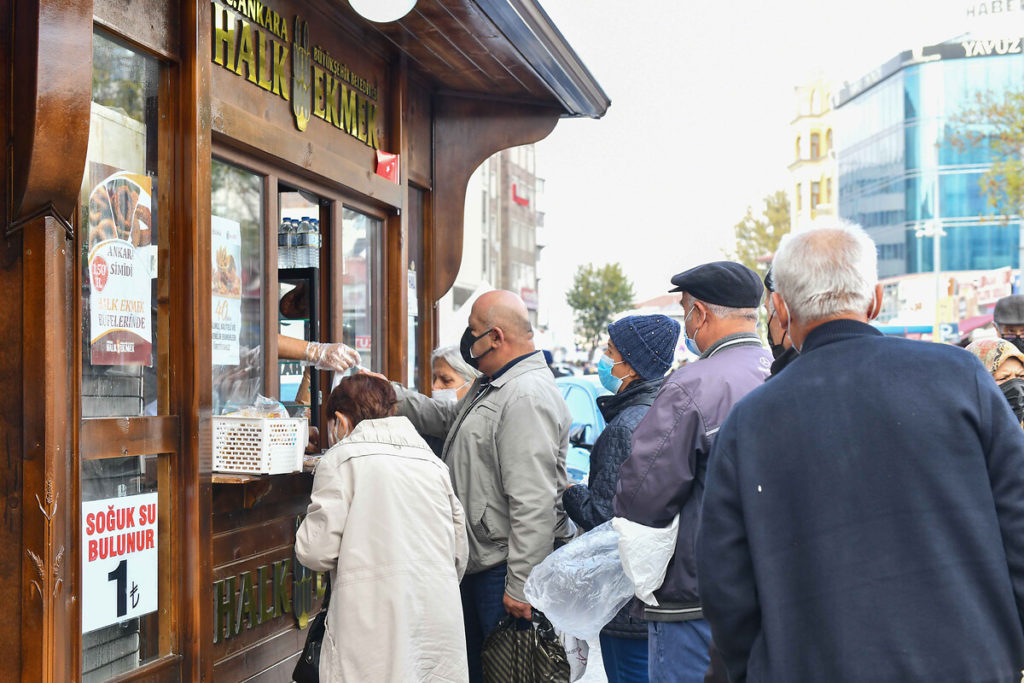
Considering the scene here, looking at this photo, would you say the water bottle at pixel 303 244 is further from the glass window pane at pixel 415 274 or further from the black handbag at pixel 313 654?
the black handbag at pixel 313 654

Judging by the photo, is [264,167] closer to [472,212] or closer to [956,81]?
[472,212]

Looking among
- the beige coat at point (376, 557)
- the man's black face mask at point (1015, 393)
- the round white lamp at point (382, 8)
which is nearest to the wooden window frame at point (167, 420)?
the beige coat at point (376, 557)

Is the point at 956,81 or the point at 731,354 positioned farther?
the point at 956,81

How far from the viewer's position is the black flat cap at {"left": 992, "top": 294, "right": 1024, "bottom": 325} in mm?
6523

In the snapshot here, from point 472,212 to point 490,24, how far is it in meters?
38.6

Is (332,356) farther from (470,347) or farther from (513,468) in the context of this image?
(513,468)

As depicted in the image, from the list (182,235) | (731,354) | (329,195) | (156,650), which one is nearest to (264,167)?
(329,195)

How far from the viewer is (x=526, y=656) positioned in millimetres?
4117

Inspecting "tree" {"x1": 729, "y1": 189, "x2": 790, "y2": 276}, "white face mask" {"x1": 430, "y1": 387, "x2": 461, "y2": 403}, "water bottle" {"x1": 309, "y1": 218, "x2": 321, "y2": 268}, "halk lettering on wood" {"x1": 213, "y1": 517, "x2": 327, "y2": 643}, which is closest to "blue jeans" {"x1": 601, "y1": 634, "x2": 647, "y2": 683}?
"halk lettering on wood" {"x1": 213, "y1": 517, "x2": 327, "y2": 643}

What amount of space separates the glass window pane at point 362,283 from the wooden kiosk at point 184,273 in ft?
0.06

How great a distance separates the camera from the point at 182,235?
3.89 metres

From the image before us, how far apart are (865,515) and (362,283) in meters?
4.43

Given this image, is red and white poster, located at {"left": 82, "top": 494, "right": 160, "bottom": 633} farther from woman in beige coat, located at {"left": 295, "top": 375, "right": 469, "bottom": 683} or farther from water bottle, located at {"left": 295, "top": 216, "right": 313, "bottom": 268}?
water bottle, located at {"left": 295, "top": 216, "right": 313, "bottom": 268}

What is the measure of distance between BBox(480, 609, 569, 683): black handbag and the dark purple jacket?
94 centimetres
